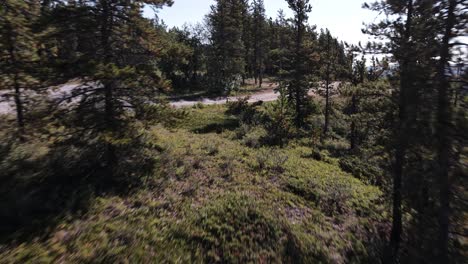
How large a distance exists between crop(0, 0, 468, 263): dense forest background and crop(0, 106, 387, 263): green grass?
55mm

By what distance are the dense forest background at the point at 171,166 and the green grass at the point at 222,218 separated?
0.18 ft

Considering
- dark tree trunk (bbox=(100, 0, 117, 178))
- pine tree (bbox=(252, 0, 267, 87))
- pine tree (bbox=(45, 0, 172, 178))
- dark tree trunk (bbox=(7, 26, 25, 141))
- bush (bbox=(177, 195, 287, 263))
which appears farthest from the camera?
pine tree (bbox=(252, 0, 267, 87))

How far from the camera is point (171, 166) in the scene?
1398 cm

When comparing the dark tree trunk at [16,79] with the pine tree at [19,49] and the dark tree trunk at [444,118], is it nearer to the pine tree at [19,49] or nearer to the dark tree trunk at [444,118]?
the pine tree at [19,49]

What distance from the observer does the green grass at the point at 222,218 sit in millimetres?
8516

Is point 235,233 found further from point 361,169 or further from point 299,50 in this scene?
point 299,50

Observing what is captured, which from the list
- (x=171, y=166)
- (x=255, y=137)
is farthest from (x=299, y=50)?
(x=171, y=166)

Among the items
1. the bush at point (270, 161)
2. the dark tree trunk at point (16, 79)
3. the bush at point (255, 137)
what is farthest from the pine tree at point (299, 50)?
the dark tree trunk at point (16, 79)

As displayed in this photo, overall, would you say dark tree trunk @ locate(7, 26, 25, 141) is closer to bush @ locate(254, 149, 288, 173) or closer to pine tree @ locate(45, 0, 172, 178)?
pine tree @ locate(45, 0, 172, 178)

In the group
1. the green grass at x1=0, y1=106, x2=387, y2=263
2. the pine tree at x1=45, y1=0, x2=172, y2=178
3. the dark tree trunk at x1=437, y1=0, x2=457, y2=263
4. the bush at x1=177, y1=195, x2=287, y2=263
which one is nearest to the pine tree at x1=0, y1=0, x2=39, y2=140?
the pine tree at x1=45, y1=0, x2=172, y2=178

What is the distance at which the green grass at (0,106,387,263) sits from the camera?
27.9 feet

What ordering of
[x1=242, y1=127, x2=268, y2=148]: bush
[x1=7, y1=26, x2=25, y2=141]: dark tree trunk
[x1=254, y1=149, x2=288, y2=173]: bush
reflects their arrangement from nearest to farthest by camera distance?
1. [x1=7, y1=26, x2=25, y2=141]: dark tree trunk
2. [x1=254, y1=149, x2=288, y2=173]: bush
3. [x1=242, y1=127, x2=268, y2=148]: bush

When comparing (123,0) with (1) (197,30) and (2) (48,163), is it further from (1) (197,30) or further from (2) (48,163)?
(1) (197,30)

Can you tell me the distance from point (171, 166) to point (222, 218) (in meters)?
4.25
